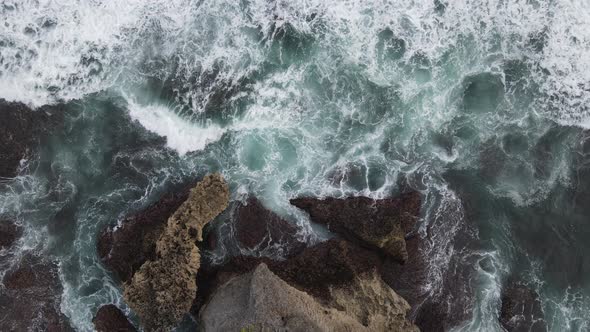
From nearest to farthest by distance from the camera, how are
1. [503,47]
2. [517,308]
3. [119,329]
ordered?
[119,329] < [517,308] < [503,47]

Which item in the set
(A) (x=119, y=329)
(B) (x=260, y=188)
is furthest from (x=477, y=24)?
(A) (x=119, y=329)

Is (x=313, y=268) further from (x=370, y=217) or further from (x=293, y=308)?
(x=370, y=217)

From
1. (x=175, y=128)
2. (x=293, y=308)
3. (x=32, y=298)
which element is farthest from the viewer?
(x=175, y=128)

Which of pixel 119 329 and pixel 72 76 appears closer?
pixel 119 329

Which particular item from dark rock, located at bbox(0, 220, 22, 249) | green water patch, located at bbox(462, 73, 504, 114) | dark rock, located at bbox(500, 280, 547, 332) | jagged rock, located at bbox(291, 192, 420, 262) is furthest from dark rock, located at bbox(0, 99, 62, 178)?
dark rock, located at bbox(500, 280, 547, 332)

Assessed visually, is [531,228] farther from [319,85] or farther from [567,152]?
[319,85]

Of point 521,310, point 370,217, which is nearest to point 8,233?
point 370,217

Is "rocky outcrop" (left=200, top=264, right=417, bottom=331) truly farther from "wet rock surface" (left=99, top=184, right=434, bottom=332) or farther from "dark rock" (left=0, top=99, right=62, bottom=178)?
"dark rock" (left=0, top=99, right=62, bottom=178)
